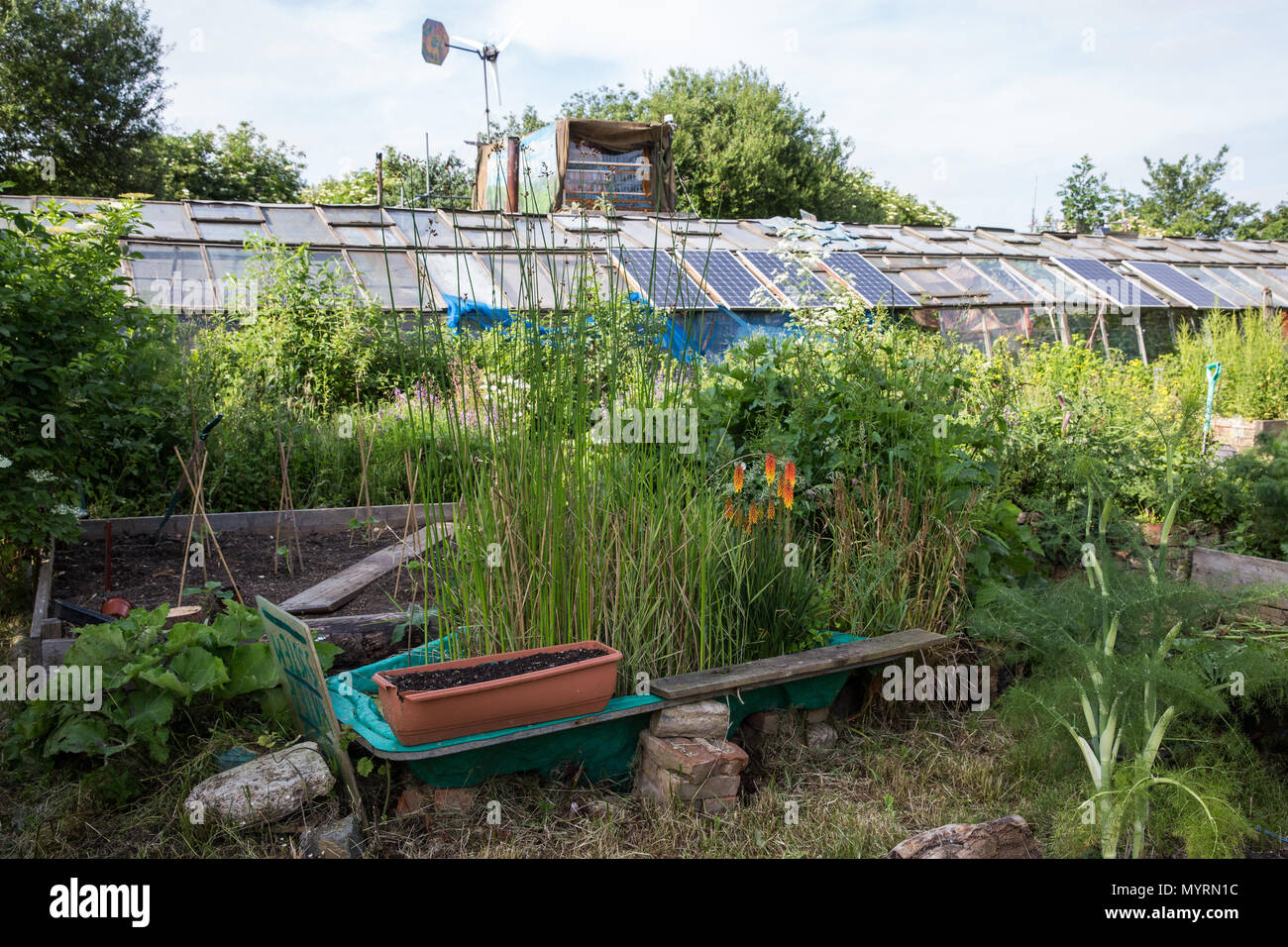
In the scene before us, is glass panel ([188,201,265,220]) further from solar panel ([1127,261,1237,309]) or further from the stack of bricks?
solar panel ([1127,261,1237,309])

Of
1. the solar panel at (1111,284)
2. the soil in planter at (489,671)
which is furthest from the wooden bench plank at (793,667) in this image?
the solar panel at (1111,284)

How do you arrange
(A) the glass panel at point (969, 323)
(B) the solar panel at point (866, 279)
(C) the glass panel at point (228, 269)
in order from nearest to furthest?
(C) the glass panel at point (228, 269) < (B) the solar panel at point (866, 279) < (A) the glass panel at point (969, 323)

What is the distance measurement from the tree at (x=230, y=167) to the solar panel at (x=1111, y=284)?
63.8ft

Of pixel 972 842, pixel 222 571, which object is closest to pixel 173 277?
pixel 222 571

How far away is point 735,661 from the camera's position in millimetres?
2996

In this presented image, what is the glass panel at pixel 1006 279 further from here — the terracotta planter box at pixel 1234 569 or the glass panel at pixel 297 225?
the glass panel at pixel 297 225

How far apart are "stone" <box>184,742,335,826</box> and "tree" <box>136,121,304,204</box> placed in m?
22.1

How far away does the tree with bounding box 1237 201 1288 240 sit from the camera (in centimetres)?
3294

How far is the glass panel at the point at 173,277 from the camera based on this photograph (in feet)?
27.6

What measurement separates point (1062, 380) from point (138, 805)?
23.2 feet

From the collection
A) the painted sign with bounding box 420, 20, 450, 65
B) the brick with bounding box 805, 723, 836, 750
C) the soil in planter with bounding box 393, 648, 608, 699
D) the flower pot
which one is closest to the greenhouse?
the painted sign with bounding box 420, 20, 450, 65

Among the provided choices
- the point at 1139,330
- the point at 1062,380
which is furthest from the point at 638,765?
the point at 1139,330

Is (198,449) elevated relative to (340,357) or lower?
lower
